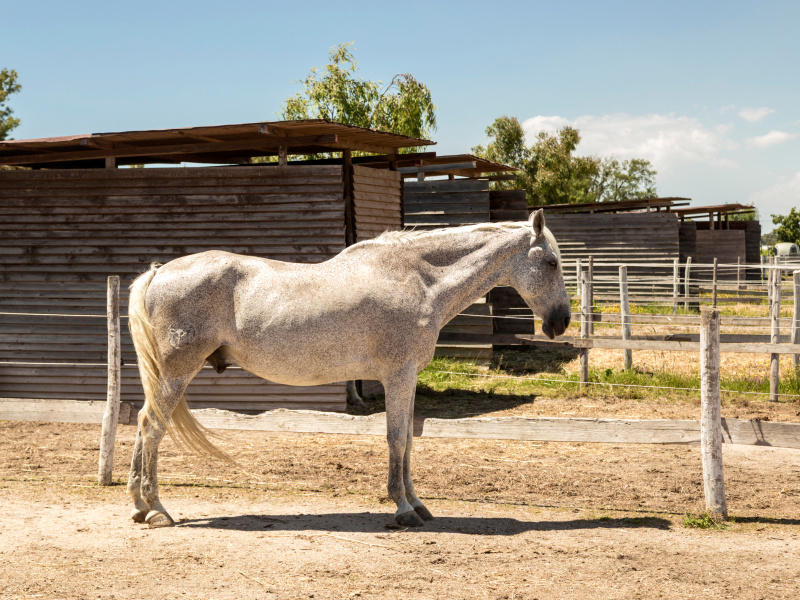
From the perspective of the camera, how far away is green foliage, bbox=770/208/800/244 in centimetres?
4716

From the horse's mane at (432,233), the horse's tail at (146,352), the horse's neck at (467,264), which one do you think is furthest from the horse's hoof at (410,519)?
the horse's mane at (432,233)

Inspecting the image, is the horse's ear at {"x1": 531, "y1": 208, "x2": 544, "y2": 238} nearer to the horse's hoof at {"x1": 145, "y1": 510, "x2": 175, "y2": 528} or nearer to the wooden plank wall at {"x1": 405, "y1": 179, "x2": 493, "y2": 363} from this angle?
the horse's hoof at {"x1": 145, "y1": 510, "x2": 175, "y2": 528}

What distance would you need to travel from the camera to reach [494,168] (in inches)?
544

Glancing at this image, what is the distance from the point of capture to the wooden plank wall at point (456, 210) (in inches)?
516

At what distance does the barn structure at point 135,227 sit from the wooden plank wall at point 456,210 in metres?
3.46

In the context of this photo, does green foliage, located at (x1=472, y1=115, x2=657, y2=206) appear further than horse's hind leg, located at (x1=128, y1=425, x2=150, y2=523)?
Yes

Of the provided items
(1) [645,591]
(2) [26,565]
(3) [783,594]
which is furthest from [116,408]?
(3) [783,594]

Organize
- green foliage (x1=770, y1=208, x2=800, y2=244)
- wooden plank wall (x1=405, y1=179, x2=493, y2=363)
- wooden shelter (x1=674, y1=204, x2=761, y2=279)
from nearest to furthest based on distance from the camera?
wooden plank wall (x1=405, y1=179, x2=493, y2=363)
wooden shelter (x1=674, y1=204, x2=761, y2=279)
green foliage (x1=770, y1=208, x2=800, y2=244)

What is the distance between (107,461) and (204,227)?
4233 mm

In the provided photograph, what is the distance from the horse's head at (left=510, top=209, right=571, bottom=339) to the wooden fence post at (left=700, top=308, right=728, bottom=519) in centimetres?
101

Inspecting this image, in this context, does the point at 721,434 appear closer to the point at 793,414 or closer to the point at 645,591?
the point at 645,591

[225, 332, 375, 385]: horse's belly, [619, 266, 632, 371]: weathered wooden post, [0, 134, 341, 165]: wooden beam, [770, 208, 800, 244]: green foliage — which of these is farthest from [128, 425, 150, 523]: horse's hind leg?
[770, 208, 800, 244]: green foliage

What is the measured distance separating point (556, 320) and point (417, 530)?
1736mm

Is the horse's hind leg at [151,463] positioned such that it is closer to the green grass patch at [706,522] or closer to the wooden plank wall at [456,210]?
the green grass patch at [706,522]
